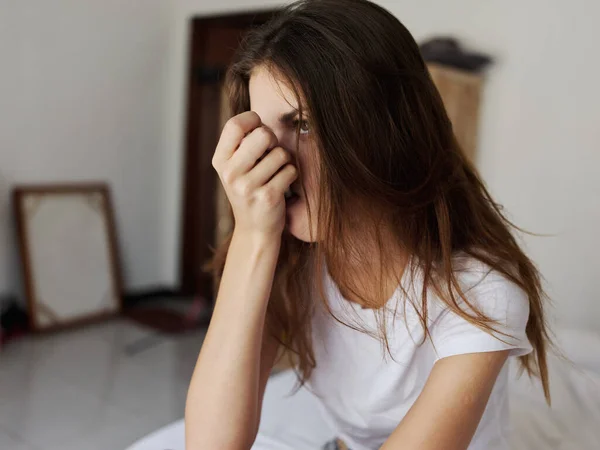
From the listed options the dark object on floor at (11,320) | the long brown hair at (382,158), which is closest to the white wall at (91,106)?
the dark object on floor at (11,320)

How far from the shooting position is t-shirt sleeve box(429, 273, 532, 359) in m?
0.65

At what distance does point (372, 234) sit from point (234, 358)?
0.88ft

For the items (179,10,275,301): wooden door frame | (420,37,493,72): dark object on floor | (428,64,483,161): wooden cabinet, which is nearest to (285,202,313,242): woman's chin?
(428,64,483,161): wooden cabinet

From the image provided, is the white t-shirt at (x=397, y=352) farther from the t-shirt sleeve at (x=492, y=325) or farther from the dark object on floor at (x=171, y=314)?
the dark object on floor at (x=171, y=314)

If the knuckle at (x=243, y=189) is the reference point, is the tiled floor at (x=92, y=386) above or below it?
below

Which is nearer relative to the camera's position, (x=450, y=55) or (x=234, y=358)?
(x=234, y=358)

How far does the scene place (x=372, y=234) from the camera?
0.75 metres

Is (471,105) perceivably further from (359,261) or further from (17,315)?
(17,315)

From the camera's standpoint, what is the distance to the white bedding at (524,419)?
0.94 metres

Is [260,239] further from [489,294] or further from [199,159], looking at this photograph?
[199,159]

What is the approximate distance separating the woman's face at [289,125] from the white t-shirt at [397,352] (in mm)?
178

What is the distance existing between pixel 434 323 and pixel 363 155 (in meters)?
0.27

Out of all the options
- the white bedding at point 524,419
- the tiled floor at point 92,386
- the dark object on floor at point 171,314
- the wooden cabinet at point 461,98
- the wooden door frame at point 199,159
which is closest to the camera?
the white bedding at point 524,419

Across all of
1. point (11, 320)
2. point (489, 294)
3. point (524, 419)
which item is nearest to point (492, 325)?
point (489, 294)
